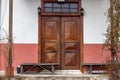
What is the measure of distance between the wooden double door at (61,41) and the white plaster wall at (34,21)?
15.1 inches

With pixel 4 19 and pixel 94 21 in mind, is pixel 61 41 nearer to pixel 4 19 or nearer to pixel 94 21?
pixel 94 21

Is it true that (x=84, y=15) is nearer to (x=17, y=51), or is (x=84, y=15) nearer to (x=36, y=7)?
(x=36, y=7)

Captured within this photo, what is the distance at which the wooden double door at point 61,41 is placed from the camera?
13.6 m

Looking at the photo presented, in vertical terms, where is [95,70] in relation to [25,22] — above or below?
below

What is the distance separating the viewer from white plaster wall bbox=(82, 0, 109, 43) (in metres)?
13.5

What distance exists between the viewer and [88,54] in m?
13.5

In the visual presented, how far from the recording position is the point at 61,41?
13656 millimetres

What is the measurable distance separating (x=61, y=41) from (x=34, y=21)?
1.37 metres

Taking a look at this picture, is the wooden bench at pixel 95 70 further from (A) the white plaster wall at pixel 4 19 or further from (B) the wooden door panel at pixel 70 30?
(A) the white plaster wall at pixel 4 19

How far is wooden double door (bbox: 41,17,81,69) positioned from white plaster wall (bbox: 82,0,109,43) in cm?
38

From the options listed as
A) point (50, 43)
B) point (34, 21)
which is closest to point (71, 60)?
point (50, 43)

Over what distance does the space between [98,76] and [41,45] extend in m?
2.92

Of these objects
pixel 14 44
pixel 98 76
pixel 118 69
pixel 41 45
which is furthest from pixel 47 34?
pixel 118 69

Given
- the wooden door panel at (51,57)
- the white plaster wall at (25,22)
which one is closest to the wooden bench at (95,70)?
the wooden door panel at (51,57)
